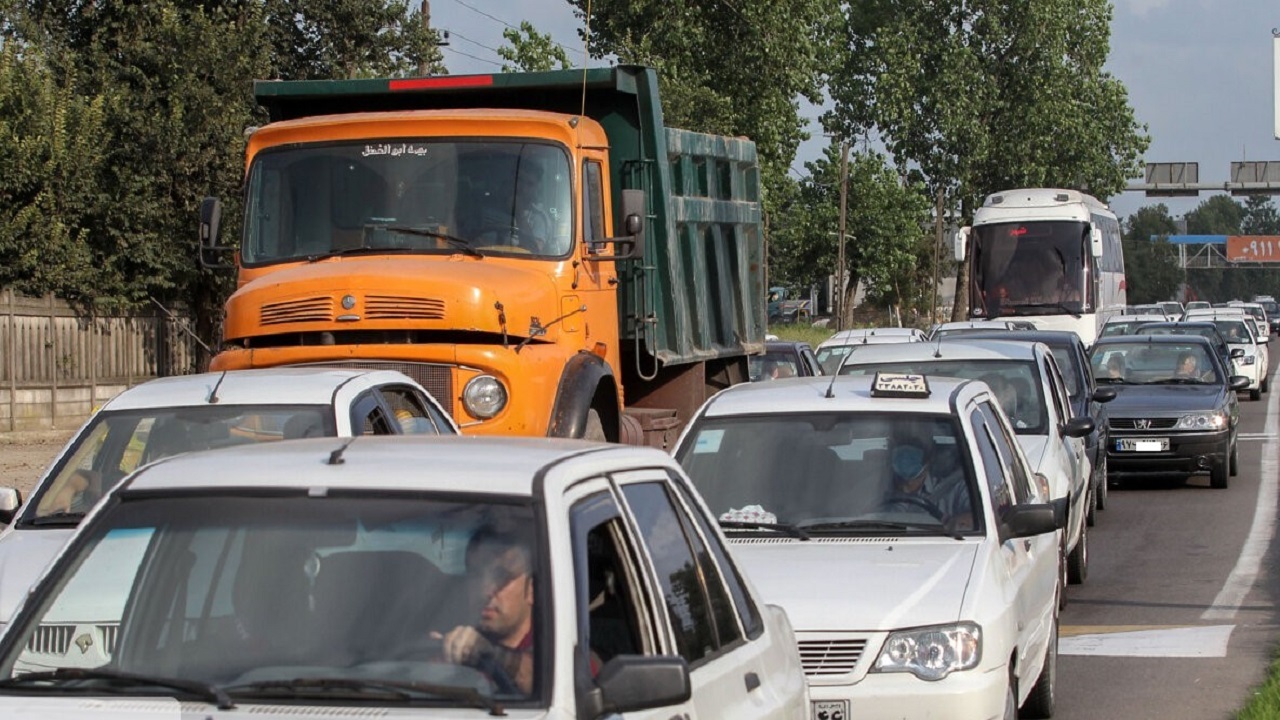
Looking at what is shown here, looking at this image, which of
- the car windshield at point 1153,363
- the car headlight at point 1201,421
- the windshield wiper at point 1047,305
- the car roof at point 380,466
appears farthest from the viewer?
the windshield wiper at point 1047,305

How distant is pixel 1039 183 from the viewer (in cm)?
7181

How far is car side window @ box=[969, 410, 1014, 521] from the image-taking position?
26.9ft

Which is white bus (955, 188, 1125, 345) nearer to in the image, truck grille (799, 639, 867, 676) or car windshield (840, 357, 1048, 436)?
car windshield (840, 357, 1048, 436)

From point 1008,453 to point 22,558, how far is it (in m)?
4.65

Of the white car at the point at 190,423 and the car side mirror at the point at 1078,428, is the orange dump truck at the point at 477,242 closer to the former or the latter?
the white car at the point at 190,423

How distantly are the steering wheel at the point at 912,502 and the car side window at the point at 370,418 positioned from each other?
2.34 metres

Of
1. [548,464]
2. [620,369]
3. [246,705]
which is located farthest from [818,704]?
[620,369]

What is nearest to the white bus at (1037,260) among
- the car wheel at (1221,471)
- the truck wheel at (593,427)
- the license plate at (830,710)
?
the car wheel at (1221,471)

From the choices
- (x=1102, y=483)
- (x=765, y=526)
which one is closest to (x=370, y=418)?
(x=765, y=526)

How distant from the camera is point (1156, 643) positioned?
11.1m

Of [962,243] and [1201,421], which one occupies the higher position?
[962,243]

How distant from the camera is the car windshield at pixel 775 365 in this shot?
20.6 meters

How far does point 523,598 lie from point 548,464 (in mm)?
420

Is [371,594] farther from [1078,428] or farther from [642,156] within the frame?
[642,156]
